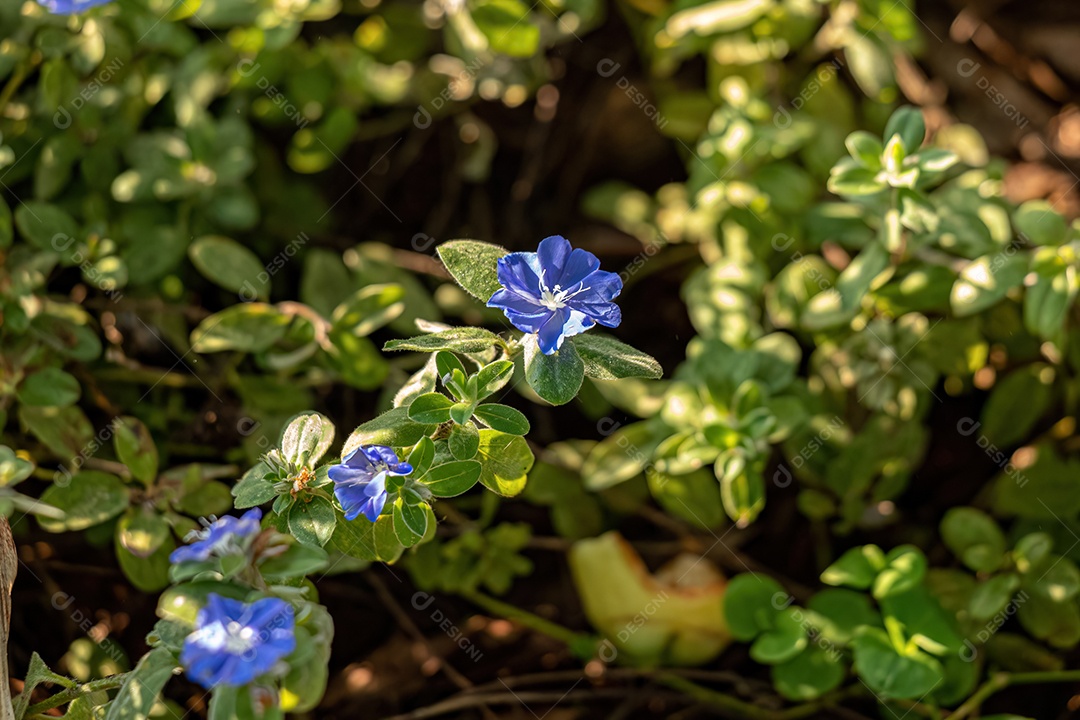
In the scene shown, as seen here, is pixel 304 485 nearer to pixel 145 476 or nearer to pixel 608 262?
pixel 145 476

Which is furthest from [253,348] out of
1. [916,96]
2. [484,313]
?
[916,96]

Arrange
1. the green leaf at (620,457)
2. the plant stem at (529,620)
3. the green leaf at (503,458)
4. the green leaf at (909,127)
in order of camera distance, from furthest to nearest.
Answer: the plant stem at (529,620), the green leaf at (620,457), the green leaf at (909,127), the green leaf at (503,458)

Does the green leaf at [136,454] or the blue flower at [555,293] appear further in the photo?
the green leaf at [136,454]

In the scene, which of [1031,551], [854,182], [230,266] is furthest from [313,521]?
[1031,551]

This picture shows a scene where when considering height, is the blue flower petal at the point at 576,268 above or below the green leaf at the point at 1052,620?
above

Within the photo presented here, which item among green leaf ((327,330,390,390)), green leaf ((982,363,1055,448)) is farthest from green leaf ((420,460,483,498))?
green leaf ((982,363,1055,448))

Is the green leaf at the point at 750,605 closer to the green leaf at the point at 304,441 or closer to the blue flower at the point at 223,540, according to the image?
the green leaf at the point at 304,441

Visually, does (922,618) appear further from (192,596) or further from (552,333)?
(192,596)

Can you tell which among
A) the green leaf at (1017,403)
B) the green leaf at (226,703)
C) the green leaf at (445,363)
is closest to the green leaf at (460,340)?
the green leaf at (445,363)
